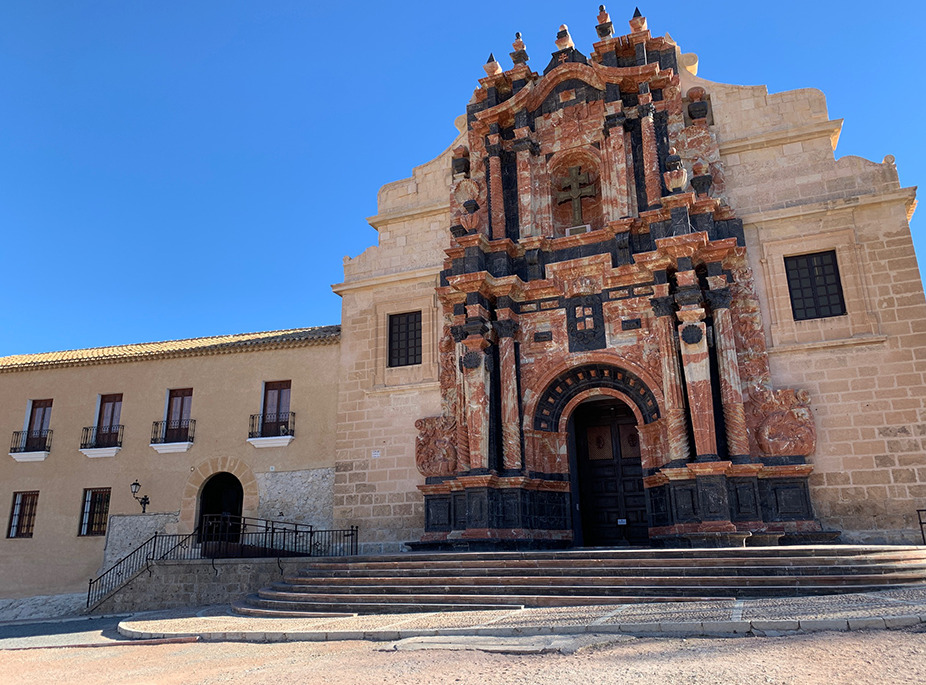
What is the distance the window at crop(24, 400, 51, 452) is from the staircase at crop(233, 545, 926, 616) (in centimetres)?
1092

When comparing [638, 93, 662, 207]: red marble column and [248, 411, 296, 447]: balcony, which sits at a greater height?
[638, 93, 662, 207]: red marble column

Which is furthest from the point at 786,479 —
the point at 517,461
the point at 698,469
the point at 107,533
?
the point at 107,533

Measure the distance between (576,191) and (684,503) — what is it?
7.64m

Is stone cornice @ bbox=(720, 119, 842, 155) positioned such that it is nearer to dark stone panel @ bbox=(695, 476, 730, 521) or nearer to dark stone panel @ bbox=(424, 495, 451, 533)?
dark stone panel @ bbox=(695, 476, 730, 521)

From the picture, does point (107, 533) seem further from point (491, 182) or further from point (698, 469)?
point (698, 469)

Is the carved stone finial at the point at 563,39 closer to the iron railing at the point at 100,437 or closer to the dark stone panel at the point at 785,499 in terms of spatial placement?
the dark stone panel at the point at 785,499

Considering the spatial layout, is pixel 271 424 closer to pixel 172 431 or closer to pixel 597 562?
pixel 172 431

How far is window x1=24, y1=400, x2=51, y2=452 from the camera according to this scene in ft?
64.5

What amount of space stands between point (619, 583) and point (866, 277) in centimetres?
845

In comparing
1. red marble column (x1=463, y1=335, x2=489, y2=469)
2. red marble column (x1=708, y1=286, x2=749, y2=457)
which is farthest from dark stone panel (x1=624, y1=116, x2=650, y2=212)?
red marble column (x1=463, y1=335, x2=489, y2=469)

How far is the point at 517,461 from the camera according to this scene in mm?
14656

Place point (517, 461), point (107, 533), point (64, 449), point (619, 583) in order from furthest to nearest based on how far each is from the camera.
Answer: point (64, 449) < point (107, 533) < point (517, 461) < point (619, 583)

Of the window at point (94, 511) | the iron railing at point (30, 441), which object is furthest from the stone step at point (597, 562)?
the iron railing at point (30, 441)

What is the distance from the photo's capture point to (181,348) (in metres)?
19.6
